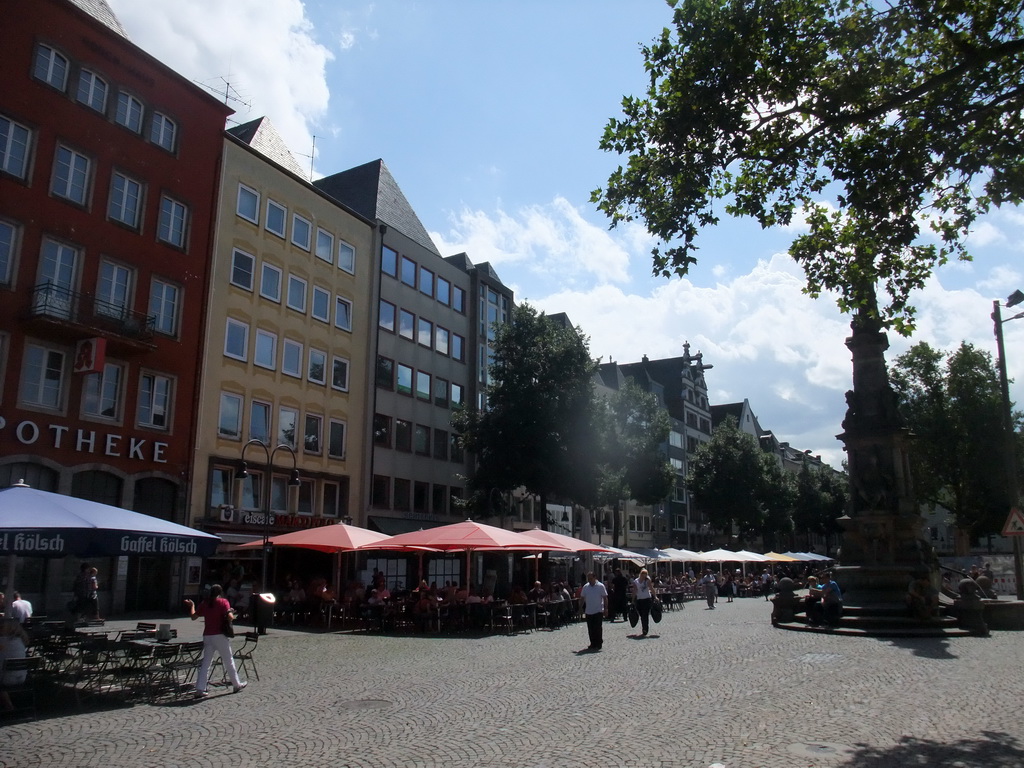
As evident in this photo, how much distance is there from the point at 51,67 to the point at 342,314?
16.0 metres

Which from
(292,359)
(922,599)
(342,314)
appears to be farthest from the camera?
(342,314)

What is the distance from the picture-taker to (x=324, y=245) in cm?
3812

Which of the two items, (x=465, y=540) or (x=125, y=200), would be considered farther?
(x=125, y=200)

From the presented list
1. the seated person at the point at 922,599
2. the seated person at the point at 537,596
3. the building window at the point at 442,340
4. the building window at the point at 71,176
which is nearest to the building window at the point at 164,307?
the building window at the point at 71,176

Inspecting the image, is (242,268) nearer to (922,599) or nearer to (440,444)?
(440,444)

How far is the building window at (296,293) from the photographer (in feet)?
117

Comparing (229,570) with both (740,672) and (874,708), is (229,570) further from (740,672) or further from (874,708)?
(874,708)

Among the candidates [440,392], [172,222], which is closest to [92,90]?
[172,222]

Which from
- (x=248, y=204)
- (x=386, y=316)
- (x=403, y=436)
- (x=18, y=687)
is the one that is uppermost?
(x=248, y=204)

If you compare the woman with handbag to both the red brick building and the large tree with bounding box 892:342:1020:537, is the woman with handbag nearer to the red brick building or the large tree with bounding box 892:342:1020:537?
the red brick building

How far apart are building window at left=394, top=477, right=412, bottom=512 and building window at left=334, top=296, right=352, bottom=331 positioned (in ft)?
26.1

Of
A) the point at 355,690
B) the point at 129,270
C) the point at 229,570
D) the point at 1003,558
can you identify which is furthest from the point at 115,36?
the point at 1003,558

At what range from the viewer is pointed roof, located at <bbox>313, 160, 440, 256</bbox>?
146 ft

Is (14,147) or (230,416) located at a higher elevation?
(14,147)
